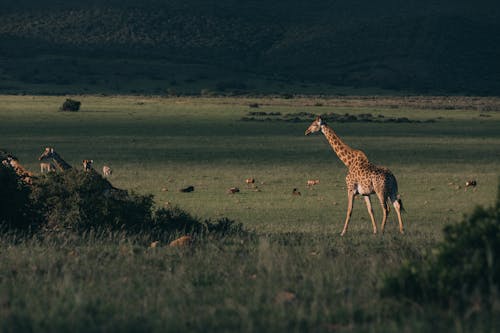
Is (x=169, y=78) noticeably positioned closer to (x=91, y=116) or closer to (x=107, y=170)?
(x=91, y=116)

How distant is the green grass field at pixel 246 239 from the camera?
671 cm

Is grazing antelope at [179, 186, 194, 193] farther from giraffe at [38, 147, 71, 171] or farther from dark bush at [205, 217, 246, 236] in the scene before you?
dark bush at [205, 217, 246, 236]

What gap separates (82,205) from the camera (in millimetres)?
12320

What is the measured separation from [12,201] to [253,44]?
110 m

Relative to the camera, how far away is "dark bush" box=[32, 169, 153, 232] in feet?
40.3

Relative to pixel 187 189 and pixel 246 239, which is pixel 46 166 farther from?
pixel 246 239

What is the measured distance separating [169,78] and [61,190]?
83437mm

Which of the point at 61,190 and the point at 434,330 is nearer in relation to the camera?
the point at 434,330

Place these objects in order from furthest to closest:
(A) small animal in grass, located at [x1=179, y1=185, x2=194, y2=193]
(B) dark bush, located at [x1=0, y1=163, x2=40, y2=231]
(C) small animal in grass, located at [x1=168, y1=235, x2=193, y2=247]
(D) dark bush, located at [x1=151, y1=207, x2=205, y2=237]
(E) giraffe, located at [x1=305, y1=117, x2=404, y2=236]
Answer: (A) small animal in grass, located at [x1=179, y1=185, x2=194, y2=193] < (E) giraffe, located at [x1=305, y1=117, x2=404, y2=236] < (D) dark bush, located at [x1=151, y1=207, x2=205, y2=237] < (B) dark bush, located at [x1=0, y1=163, x2=40, y2=231] < (C) small animal in grass, located at [x1=168, y1=235, x2=193, y2=247]

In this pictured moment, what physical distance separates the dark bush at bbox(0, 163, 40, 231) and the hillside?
79.7m

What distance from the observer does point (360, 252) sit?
9984mm

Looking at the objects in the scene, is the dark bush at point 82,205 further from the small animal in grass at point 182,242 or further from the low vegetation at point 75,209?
the small animal in grass at point 182,242

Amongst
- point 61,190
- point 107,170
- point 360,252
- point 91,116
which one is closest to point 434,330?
point 360,252

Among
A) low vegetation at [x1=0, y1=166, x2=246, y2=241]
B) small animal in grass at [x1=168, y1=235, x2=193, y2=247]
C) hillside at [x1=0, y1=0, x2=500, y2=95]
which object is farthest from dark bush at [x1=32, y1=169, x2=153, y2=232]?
hillside at [x1=0, y1=0, x2=500, y2=95]
